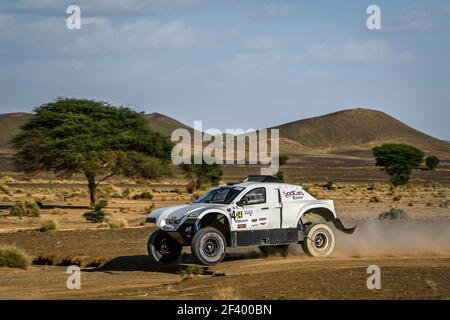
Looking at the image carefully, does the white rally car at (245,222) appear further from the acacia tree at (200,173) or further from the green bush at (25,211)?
the acacia tree at (200,173)

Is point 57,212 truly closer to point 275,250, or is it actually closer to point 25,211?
point 25,211

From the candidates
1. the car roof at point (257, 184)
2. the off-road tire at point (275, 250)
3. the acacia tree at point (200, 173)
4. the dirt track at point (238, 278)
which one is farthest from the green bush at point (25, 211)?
the acacia tree at point (200, 173)

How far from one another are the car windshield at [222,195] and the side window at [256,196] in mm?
243

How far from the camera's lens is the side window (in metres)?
19.4

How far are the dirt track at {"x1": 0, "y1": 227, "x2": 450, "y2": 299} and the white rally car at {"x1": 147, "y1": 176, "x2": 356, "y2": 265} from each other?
1.49 feet

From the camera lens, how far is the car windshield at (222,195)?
63.7 ft

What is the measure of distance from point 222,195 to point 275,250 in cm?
219

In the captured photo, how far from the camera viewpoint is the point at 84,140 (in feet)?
149

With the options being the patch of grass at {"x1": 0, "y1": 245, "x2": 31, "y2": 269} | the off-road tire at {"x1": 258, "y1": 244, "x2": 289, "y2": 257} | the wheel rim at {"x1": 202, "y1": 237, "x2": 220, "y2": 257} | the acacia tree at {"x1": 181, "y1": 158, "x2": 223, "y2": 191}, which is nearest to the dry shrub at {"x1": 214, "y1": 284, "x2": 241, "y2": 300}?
the wheel rim at {"x1": 202, "y1": 237, "x2": 220, "y2": 257}

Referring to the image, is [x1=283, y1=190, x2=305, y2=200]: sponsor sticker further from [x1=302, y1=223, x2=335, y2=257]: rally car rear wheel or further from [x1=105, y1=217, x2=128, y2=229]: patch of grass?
[x1=105, y1=217, x2=128, y2=229]: patch of grass

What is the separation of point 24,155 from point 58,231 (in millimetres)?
16910
